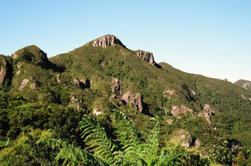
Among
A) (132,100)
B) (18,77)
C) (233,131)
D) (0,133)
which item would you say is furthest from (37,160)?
(233,131)

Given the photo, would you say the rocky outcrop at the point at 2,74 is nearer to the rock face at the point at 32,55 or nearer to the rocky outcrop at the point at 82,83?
the rock face at the point at 32,55

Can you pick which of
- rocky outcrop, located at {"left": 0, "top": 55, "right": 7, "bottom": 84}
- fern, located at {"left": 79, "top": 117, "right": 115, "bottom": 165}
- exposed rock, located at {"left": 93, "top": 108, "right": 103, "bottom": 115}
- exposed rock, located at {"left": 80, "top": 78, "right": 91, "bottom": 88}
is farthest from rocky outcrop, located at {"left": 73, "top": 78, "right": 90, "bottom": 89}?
fern, located at {"left": 79, "top": 117, "right": 115, "bottom": 165}

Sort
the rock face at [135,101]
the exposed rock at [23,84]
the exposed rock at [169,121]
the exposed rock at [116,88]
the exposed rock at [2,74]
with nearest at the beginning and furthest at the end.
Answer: the exposed rock at [23,84], the exposed rock at [2,74], the rock face at [135,101], the exposed rock at [169,121], the exposed rock at [116,88]

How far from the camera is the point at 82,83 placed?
182 meters

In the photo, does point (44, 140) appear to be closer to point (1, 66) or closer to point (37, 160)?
point (37, 160)

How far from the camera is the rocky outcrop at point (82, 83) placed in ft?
574

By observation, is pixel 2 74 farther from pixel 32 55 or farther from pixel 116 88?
pixel 116 88

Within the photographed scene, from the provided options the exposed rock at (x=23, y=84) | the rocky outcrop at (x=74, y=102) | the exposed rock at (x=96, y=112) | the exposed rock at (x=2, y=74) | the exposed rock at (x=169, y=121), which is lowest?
the exposed rock at (x=169, y=121)

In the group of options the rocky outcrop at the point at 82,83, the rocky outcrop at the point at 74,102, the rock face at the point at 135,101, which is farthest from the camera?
the rock face at the point at 135,101

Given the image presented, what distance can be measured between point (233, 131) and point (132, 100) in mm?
103741

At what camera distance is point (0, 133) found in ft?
136

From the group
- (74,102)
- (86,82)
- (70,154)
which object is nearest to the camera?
(70,154)

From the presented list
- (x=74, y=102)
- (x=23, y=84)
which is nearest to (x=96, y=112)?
(x=74, y=102)

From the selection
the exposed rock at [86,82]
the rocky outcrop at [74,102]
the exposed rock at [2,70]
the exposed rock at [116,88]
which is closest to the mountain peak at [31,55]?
the exposed rock at [2,70]
